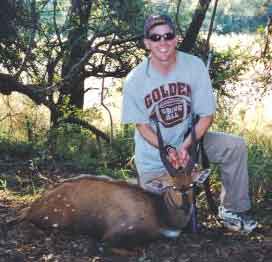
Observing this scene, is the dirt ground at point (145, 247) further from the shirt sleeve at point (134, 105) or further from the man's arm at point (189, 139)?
the shirt sleeve at point (134, 105)

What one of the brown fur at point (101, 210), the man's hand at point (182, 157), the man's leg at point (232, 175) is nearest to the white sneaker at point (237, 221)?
the man's leg at point (232, 175)

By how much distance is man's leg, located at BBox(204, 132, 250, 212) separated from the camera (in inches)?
199

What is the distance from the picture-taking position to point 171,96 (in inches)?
193

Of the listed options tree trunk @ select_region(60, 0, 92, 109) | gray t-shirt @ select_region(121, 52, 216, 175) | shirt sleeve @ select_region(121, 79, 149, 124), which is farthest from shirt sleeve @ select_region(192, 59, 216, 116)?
tree trunk @ select_region(60, 0, 92, 109)

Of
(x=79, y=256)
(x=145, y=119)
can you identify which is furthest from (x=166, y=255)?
(x=145, y=119)

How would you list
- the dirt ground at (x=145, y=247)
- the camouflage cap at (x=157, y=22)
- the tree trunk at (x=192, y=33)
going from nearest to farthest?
the dirt ground at (x=145, y=247), the camouflage cap at (x=157, y=22), the tree trunk at (x=192, y=33)

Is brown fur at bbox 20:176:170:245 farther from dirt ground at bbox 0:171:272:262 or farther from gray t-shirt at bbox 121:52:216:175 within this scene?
gray t-shirt at bbox 121:52:216:175

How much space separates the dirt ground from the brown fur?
0.09 metres

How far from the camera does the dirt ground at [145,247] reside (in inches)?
179

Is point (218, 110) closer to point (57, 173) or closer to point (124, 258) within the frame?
point (57, 173)

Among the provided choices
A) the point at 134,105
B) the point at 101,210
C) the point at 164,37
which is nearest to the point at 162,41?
the point at 164,37

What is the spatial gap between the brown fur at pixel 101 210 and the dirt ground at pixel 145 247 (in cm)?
9

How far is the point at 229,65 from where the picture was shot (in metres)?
9.14

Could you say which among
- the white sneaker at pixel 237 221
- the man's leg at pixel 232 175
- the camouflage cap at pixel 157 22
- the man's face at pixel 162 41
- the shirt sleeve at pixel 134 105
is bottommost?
the white sneaker at pixel 237 221
